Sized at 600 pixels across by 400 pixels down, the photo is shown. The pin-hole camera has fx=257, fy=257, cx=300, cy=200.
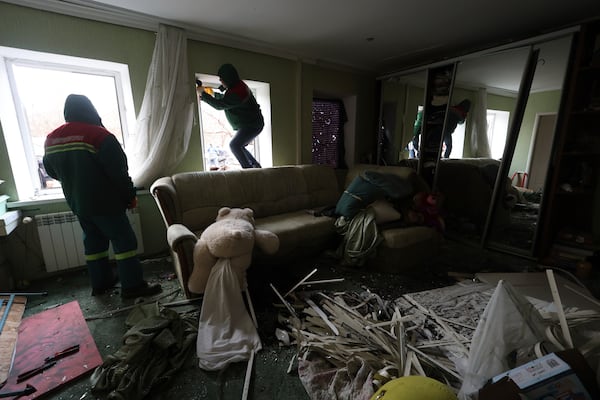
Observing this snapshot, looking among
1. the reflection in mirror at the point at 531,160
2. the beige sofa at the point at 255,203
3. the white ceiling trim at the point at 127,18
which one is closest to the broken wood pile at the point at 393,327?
the beige sofa at the point at 255,203

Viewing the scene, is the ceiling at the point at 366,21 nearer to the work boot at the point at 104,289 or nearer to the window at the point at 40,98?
the window at the point at 40,98

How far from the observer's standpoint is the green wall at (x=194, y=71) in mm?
2016

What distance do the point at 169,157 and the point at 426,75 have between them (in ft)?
10.7

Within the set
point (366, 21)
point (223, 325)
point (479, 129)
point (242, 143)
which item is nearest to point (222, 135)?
point (242, 143)

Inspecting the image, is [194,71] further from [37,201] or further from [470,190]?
[470,190]

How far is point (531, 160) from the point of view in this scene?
8.97ft

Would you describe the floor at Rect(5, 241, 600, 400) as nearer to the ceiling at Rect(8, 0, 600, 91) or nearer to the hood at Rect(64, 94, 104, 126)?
the hood at Rect(64, 94, 104, 126)

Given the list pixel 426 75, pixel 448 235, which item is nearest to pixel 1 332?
pixel 448 235

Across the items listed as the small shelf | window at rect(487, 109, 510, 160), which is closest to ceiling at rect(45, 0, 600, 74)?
the small shelf

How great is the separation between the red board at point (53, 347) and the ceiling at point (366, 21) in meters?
2.34

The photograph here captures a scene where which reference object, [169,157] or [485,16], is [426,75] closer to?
[485,16]

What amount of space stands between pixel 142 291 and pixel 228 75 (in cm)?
216

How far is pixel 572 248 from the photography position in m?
2.55

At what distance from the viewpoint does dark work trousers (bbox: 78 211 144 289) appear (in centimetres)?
196
